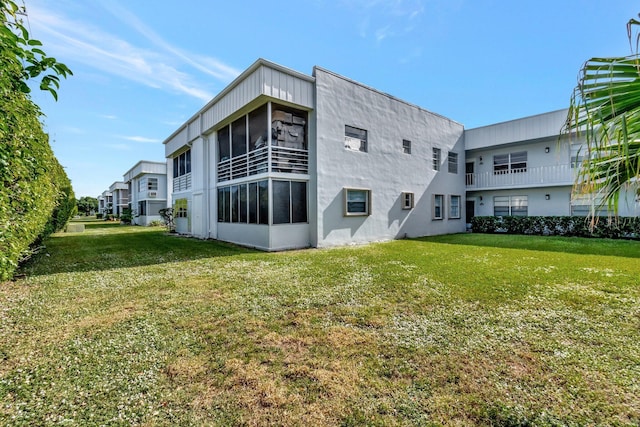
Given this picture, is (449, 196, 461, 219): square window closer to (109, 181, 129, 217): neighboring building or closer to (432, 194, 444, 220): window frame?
(432, 194, 444, 220): window frame

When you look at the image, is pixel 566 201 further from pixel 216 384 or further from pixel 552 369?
pixel 216 384

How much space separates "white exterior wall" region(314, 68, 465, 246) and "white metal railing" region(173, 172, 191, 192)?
943 cm

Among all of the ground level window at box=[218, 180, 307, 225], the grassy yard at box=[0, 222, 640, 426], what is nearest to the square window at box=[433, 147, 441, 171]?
the ground level window at box=[218, 180, 307, 225]

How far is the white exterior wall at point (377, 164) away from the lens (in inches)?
408

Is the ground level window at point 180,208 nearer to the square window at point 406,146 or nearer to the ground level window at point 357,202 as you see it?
the ground level window at point 357,202

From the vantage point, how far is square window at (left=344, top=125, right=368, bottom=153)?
36.7 ft

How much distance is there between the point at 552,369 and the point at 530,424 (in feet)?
3.20

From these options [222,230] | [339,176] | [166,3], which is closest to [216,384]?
[166,3]

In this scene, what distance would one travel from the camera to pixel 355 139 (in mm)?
11477

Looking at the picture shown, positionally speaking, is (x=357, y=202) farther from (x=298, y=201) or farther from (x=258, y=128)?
(x=258, y=128)

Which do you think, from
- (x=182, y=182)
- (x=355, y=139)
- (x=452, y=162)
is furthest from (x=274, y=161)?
(x=452, y=162)

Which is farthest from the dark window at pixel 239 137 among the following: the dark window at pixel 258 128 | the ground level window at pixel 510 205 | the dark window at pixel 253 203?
the ground level window at pixel 510 205

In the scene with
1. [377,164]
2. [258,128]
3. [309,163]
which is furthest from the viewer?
[377,164]

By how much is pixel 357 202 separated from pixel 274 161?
390cm
